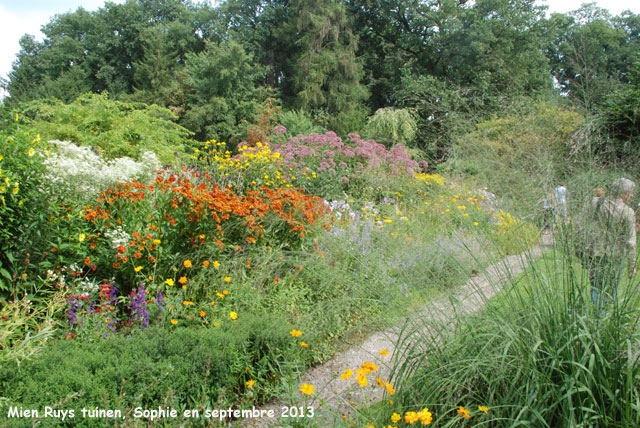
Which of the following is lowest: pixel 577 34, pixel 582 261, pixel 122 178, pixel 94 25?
pixel 582 261

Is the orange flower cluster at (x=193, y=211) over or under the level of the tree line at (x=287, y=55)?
under

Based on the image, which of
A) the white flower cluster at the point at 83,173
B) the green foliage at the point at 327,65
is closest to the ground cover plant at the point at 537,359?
the white flower cluster at the point at 83,173

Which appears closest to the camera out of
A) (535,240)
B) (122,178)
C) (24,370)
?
(24,370)

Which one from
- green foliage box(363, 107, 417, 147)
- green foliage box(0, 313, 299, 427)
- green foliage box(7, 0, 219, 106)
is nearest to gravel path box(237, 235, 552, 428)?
green foliage box(0, 313, 299, 427)

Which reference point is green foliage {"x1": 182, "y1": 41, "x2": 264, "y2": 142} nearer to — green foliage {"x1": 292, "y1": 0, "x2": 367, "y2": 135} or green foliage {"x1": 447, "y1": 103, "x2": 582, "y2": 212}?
green foliage {"x1": 292, "y1": 0, "x2": 367, "y2": 135}

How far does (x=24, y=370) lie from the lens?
1.86m

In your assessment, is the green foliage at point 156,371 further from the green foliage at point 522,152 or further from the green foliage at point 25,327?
the green foliage at point 522,152

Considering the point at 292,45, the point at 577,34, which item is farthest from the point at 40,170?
the point at 292,45

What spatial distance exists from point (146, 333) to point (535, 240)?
214 centimetres

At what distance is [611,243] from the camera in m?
1.88

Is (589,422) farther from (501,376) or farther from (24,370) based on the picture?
(24,370)

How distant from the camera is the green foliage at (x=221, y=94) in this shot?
17.1 meters

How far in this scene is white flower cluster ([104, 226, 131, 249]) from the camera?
3019 mm

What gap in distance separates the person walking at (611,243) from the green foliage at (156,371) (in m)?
1.57
